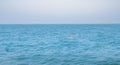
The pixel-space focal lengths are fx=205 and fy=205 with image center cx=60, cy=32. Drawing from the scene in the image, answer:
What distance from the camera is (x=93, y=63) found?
16.0 m

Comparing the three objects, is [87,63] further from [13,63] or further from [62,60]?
[13,63]

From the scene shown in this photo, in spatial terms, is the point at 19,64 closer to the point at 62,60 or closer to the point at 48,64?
the point at 48,64

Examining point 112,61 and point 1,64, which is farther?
point 112,61

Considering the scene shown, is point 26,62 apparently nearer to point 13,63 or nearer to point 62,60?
point 13,63

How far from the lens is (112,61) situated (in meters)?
16.7

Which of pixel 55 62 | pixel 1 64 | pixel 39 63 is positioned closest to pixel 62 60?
pixel 55 62

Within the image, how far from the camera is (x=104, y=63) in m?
16.0

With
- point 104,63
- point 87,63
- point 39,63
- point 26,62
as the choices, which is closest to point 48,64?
point 39,63

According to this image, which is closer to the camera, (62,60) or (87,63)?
(87,63)

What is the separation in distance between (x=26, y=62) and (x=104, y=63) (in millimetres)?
6151

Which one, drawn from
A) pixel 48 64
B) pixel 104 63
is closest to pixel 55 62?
pixel 48 64

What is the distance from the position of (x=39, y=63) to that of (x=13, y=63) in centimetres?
201

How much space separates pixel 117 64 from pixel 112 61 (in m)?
1.22

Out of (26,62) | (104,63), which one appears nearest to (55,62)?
(26,62)
